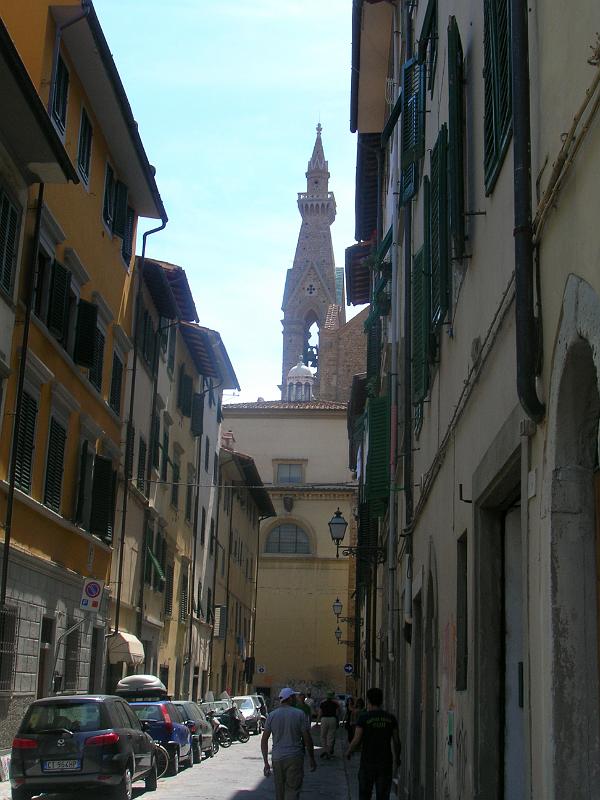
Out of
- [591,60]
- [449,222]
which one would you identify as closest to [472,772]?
[449,222]

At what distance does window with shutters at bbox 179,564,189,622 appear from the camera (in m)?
Result: 35.6

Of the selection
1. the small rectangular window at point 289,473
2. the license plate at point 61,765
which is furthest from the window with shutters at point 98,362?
the small rectangular window at point 289,473

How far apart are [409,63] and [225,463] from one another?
32.0 metres

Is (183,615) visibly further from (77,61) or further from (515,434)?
(515,434)

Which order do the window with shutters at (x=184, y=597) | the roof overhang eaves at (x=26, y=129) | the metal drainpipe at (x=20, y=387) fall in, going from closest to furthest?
1. the roof overhang eaves at (x=26, y=129)
2. the metal drainpipe at (x=20, y=387)
3. the window with shutters at (x=184, y=597)

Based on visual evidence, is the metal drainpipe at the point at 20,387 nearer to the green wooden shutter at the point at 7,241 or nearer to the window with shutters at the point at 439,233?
the green wooden shutter at the point at 7,241

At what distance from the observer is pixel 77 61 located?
20.1 metres

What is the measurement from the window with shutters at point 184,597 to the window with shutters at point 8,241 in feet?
65.5

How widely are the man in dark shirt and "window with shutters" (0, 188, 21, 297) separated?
25.7 ft

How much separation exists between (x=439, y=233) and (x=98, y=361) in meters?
13.8

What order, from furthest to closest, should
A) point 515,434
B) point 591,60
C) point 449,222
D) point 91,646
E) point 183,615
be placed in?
point 183,615, point 91,646, point 449,222, point 515,434, point 591,60

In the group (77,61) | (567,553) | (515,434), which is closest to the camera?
(567,553)

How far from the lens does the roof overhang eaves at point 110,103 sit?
62.7 feet

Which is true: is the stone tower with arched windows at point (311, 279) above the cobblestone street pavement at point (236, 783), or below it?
above
